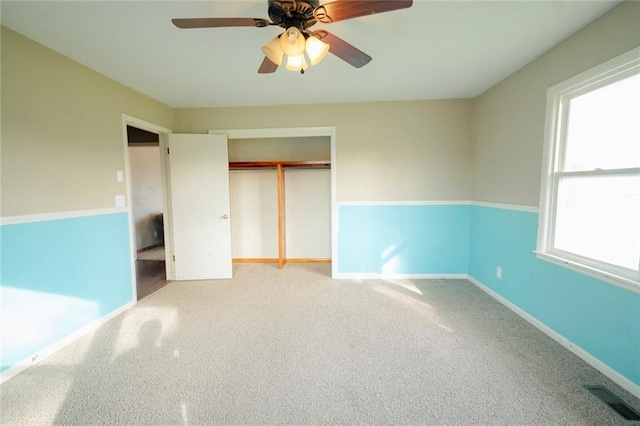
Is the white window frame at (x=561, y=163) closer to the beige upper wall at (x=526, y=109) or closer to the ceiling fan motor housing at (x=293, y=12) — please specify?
the beige upper wall at (x=526, y=109)

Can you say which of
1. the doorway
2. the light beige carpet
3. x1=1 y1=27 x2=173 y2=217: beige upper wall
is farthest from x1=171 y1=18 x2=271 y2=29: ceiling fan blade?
the doorway

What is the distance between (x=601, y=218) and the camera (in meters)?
1.72

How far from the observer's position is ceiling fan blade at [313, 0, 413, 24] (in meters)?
1.17

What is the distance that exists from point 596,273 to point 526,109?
1530 mm

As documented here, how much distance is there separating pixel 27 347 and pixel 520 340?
3758 mm

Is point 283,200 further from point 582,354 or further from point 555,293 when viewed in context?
point 582,354

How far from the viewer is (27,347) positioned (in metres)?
1.75

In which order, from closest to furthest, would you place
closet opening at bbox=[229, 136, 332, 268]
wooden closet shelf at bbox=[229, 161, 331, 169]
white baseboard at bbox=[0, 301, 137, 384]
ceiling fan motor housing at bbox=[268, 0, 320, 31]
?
1. ceiling fan motor housing at bbox=[268, 0, 320, 31]
2. white baseboard at bbox=[0, 301, 137, 384]
3. wooden closet shelf at bbox=[229, 161, 331, 169]
4. closet opening at bbox=[229, 136, 332, 268]

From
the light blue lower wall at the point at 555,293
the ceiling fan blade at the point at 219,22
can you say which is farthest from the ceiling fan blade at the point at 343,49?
the light blue lower wall at the point at 555,293

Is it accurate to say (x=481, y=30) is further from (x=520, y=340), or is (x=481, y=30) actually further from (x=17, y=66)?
(x=17, y=66)

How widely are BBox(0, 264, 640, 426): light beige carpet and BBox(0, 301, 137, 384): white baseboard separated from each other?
6cm

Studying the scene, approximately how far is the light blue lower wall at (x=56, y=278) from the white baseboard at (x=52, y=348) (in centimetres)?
3

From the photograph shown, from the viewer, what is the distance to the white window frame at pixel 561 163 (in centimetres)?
153

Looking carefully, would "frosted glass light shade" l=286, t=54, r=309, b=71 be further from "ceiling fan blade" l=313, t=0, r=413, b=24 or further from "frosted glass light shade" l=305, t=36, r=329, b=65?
"ceiling fan blade" l=313, t=0, r=413, b=24
